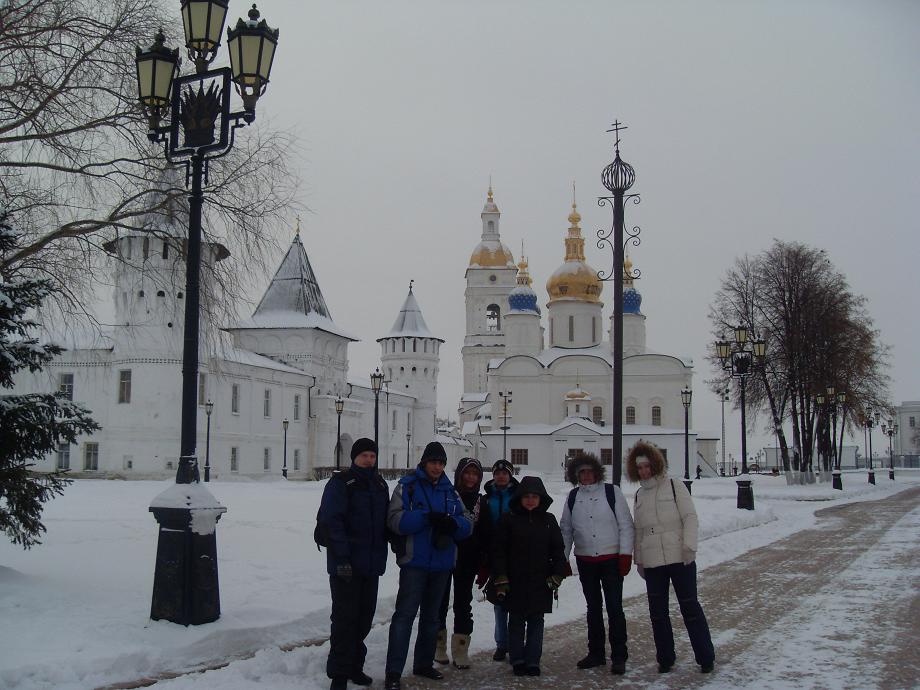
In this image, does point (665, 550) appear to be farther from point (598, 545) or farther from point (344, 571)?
point (344, 571)

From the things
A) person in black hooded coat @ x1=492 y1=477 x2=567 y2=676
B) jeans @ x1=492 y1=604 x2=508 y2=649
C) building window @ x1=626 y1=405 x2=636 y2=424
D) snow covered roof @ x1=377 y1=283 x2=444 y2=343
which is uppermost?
snow covered roof @ x1=377 y1=283 x2=444 y2=343

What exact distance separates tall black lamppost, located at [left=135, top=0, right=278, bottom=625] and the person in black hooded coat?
8.05ft

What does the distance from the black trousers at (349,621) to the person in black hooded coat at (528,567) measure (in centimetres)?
104

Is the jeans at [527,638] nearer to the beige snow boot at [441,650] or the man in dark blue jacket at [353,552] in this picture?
the beige snow boot at [441,650]

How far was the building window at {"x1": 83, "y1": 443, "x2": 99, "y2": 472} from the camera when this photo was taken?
41.3m

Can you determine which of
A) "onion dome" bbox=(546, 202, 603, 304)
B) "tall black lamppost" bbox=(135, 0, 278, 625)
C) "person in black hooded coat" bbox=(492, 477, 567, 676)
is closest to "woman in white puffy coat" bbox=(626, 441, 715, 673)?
"person in black hooded coat" bbox=(492, 477, 567, 676)

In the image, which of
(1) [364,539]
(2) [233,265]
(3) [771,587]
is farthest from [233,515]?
(1) [364,539]

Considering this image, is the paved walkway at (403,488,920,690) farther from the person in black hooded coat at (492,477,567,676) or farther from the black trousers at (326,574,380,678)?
the black trousers at (326,574,380,678)

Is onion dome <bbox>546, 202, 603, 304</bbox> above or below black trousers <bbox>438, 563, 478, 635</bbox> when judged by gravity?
above

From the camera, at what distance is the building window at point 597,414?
226ft

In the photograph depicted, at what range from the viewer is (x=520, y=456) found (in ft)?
217

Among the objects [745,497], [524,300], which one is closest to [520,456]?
[524,300]

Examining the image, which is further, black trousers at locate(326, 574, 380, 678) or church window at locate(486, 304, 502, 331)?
church window at locate(486, 304, 502, 331)

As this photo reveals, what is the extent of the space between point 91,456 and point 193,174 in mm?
36925
